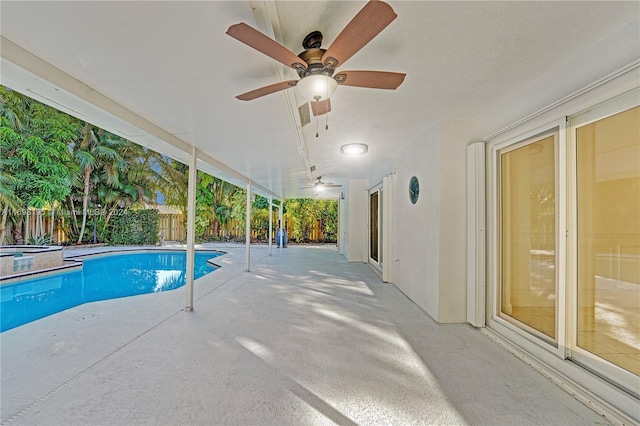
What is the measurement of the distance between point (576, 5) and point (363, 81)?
4.17 ft

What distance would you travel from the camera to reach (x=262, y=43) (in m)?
1.55

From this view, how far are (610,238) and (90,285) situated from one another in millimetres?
8724

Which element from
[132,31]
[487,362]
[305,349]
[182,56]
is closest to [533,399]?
[487,362]

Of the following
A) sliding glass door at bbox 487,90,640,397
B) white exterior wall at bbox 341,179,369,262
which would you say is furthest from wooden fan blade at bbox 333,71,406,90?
white exterior wall at bbox 341,179,369,262

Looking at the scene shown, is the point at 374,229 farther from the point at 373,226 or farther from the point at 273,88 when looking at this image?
the point at 273,88

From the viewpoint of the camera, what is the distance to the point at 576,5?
5.54 ft

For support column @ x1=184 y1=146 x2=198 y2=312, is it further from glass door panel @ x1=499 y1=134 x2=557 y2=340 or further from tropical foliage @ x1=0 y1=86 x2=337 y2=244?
tropical foliage @ x1=0 y1=86 x2=337 y2=244

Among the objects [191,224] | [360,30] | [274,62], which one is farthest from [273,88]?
[191,224]

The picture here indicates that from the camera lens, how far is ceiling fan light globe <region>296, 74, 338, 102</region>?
1891 mm

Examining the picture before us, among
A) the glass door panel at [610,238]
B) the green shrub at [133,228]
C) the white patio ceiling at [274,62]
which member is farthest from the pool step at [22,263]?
the glass door panel at [610,238]

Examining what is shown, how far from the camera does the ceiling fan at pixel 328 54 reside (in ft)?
4.64

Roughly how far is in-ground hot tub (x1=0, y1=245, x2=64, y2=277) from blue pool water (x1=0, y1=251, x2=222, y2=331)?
0.34m

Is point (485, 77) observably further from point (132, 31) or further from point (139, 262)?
point (139, 262)

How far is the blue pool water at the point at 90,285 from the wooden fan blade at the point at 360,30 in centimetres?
533
